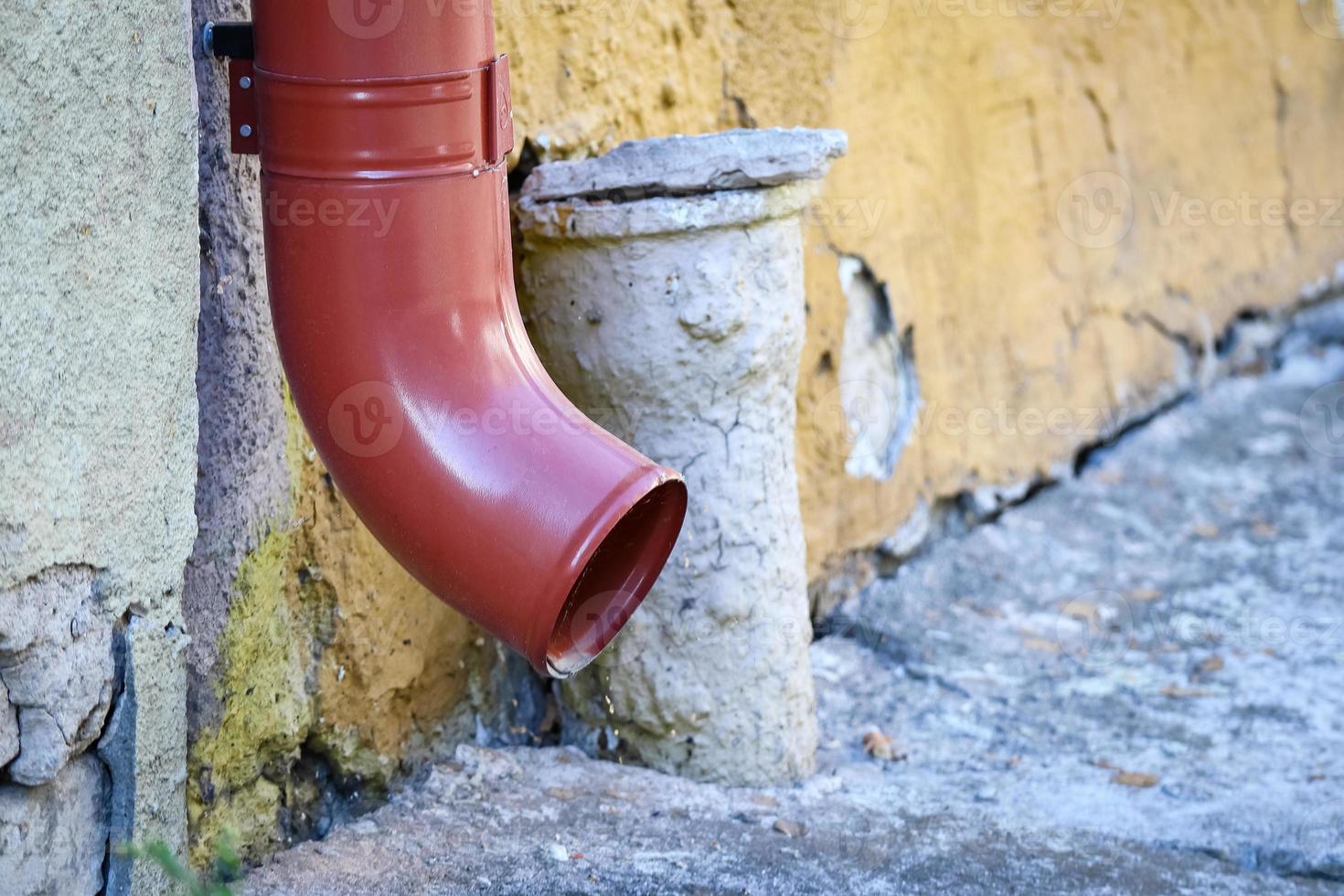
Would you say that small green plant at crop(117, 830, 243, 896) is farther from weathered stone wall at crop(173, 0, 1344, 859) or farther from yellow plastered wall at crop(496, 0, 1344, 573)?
yellow plastered wall at crop(496, 0, 1344, 573)

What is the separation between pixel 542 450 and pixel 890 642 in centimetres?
186

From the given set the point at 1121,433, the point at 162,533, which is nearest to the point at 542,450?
the point at 162,533

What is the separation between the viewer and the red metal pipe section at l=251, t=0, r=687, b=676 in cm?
162

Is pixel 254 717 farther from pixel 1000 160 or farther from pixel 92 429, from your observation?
pixel 1000 160

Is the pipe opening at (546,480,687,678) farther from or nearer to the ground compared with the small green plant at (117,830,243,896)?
farther from the ground

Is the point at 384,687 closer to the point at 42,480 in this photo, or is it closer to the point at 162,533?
the point at 162,533

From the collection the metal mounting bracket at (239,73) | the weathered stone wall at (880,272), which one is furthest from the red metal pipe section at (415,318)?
the weathered stone wall at (880,272)

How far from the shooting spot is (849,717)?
2.99 metres

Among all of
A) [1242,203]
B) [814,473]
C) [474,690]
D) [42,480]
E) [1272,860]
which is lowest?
[1272,860]

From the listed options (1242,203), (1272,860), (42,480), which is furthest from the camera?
(1242,203)

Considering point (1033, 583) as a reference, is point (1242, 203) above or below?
above

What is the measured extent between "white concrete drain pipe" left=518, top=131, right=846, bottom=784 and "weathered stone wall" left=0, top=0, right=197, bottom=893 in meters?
0.72

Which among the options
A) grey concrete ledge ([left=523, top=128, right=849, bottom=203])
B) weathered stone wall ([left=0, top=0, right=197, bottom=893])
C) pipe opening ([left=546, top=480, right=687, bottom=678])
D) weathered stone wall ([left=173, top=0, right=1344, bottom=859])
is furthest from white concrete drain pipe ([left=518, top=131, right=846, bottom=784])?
weathered stone wall ([left=0, top=0, right=197, bottom=893])

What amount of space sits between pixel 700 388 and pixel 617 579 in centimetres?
50
